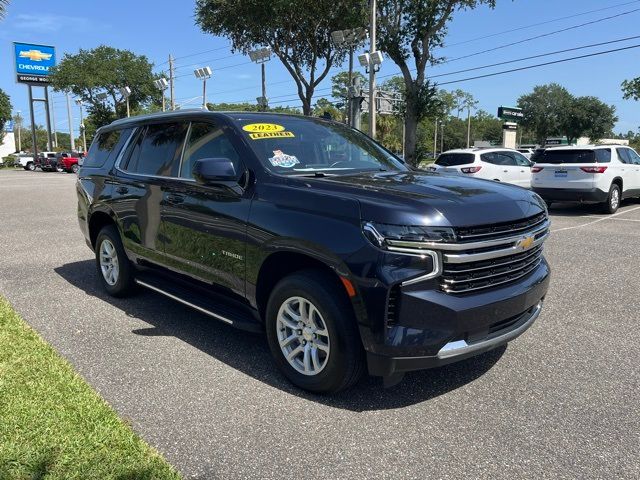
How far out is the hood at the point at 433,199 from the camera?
10.1 ft

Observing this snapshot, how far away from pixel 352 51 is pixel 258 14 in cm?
528

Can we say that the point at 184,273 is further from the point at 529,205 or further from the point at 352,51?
the point at 352,51

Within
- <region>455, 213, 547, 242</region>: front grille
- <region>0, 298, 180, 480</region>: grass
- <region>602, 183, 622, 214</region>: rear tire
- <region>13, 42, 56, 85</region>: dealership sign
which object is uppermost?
<region>13, 42, 56, 85</region>: dealership sign

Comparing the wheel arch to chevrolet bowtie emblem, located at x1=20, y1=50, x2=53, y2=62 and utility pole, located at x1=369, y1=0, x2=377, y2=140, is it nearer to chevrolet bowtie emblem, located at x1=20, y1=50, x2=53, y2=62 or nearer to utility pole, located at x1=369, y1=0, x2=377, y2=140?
utility pole, located at x1=369, y1=0, x2=377, y2=140

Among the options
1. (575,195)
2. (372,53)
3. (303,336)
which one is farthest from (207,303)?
(372,53)

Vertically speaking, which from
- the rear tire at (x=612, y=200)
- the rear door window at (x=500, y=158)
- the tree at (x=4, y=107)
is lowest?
the rear tire at (x=612, y=200)

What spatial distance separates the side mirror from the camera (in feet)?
12.4

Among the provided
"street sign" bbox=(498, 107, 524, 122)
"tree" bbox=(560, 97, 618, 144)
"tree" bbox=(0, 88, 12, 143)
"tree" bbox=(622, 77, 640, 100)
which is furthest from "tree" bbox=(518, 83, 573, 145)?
"tree" bbox=(0, 88, 12, 143)

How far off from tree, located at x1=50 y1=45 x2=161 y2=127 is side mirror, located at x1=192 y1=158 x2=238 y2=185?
5421 centimetres

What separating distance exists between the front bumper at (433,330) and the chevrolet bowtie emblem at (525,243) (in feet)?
1.29

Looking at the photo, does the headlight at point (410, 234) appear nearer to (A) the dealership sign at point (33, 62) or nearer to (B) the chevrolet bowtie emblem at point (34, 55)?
(A) the dealership sign at point (33, 62)

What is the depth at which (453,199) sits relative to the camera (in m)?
3.28

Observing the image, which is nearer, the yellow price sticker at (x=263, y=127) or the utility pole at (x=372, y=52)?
the yellow price sticker at (x=263, y=127)

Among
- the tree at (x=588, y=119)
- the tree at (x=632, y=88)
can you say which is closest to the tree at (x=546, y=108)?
the tree at (x=588, y=119)
